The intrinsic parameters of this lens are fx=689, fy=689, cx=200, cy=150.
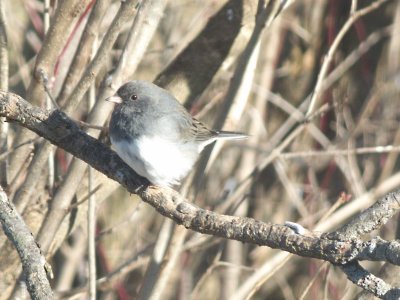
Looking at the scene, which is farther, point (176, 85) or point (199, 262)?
point (199, 262)

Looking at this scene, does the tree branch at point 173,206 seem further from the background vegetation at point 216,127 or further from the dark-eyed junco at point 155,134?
the background vegetation at point 216,127

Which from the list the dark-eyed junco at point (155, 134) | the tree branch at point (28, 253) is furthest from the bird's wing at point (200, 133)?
the tree branch at point (28, 253)

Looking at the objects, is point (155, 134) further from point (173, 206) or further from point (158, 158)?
point (173, 206)

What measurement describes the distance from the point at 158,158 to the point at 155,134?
0.14 m

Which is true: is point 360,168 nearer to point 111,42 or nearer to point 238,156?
point 238,156

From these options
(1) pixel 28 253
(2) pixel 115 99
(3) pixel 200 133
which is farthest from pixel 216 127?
(1) pixel 28 253

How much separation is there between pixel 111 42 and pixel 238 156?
2.53 metres

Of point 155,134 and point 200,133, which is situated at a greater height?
point 200,133

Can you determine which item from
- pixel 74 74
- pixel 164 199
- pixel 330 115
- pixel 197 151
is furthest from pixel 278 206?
pixel 164 199

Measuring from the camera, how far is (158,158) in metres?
2.52

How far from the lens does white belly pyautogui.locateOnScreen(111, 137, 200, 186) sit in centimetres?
237

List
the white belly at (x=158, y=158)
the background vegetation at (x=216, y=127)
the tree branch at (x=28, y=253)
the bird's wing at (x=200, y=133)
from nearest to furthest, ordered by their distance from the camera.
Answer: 1. the tree branch at (x=28, y=253)
2. the white belly at (x=158, y=158)
3. the background vegetation at (x=216, y=127)
4. the bird's wing at (x=200, y=133)

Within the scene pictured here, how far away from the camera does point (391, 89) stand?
4.53 m

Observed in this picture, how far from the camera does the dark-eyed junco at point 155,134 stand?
2424 millimetres
